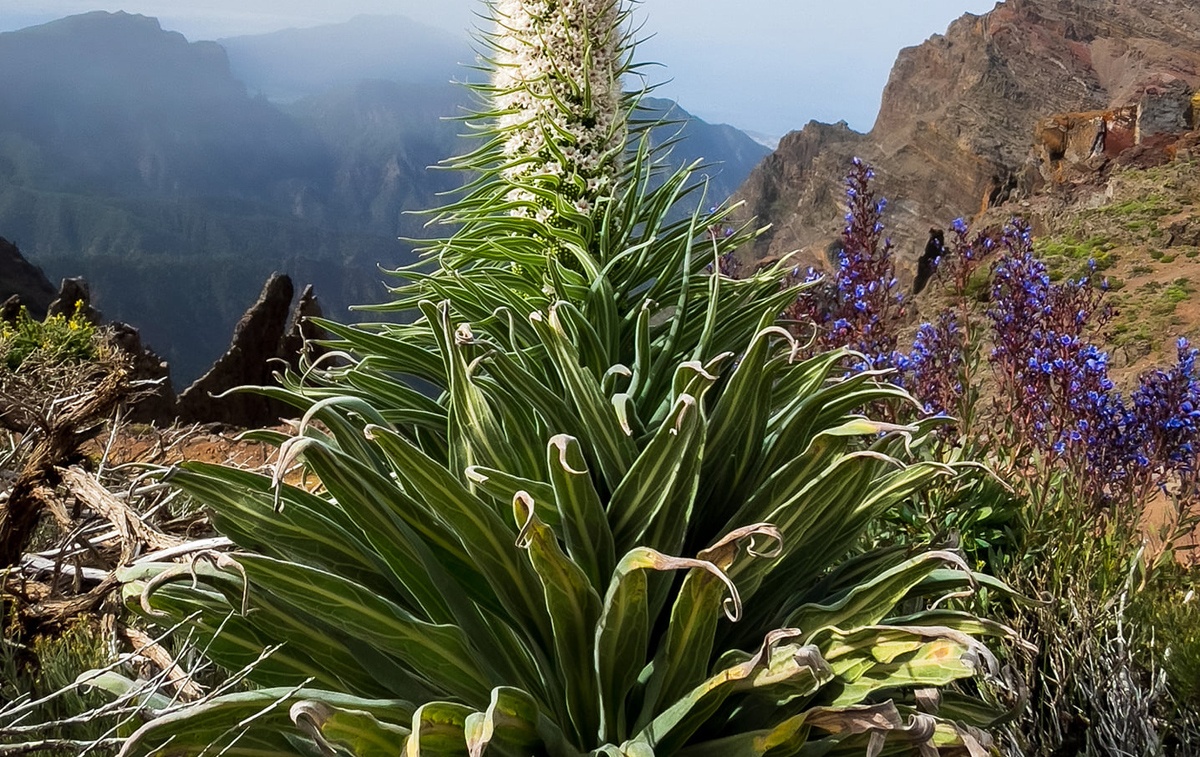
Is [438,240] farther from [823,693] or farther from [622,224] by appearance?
[823,693]

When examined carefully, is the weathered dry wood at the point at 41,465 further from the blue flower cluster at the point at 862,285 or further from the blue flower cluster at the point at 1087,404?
the blue flower cluster at the point at 1087,404

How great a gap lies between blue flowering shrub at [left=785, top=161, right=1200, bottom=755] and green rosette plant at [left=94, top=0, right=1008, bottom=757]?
0.53m

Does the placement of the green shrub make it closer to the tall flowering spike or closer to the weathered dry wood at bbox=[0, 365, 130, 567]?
the weathered dry wood at bbox=[0, 365, 130, 567]

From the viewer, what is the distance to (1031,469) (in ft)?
15.5

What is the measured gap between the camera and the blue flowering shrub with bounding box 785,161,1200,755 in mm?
2498

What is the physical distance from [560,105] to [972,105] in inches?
3156

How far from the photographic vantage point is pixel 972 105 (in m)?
72.8

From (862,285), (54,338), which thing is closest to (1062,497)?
(862,285)

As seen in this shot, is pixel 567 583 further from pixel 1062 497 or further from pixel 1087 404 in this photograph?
pixel 1087 404

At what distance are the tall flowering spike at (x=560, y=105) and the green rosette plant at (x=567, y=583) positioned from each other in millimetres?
524

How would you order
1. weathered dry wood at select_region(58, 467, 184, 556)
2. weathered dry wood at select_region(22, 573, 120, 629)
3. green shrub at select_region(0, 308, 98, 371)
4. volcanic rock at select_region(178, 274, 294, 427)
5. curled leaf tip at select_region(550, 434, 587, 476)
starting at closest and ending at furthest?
1. curled leaf tip at select_region(550, 434, 587, 476)
2. weathered dry wood at select_region(58, 467, 184, 556)
3. weathered dry wood at select_region(22, 573, 120, 629)
4. green shrub at select_region(0, 308, 98, 371)
5. volcanic rock at select_region(178, 274, 294, 427)

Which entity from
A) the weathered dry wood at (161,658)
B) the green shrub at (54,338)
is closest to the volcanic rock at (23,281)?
the green shrub at (54,338)

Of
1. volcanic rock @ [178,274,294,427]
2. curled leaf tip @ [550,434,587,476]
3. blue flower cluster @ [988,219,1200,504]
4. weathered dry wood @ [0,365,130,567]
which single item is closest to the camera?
curled leaf tip @ [550,434,587,476]

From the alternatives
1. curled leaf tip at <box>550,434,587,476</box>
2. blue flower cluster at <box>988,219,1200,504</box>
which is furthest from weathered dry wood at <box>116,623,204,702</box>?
blue flower cluster at <box>988,219,1200,504</box>
